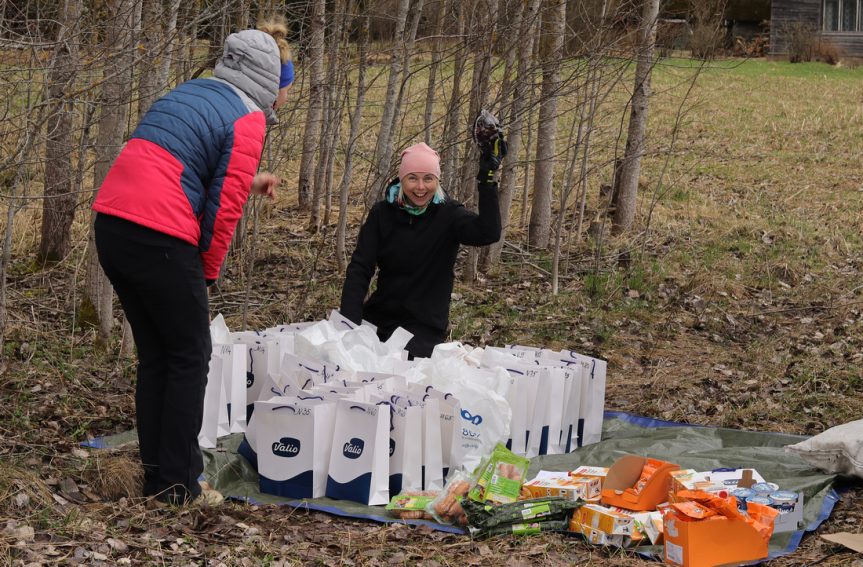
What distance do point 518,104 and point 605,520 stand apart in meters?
4.33

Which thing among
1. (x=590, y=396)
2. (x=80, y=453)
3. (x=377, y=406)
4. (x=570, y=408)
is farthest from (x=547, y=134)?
(x=80, y=453)

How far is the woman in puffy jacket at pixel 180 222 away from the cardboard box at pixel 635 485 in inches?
59.3

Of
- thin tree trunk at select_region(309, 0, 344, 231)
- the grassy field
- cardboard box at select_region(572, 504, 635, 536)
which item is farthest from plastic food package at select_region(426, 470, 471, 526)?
thin tree trunk at select_region(309, 0, 344, 231)

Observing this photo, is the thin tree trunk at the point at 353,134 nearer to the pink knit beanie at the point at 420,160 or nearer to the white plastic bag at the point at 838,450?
the pink knit beanie at the point at 420,160

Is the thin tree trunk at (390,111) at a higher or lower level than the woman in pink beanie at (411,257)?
higher

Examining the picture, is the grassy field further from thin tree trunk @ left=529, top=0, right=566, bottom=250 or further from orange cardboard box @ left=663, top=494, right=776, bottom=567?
thin tree trunk @ left=529, top=0, right=566, bottom=250

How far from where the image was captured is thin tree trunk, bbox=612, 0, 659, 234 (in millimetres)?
7777

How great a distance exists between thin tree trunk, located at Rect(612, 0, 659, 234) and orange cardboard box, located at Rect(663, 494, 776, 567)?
4.25 metres

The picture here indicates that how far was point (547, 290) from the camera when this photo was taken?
7902 mm

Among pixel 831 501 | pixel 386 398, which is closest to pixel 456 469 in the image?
pixel 386 398

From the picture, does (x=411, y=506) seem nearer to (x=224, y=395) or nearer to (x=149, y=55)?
(x=224, y=395)

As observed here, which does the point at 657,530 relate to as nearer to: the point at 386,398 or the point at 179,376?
the point at 386,398

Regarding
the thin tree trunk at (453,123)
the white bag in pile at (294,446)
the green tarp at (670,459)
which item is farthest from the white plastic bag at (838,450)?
the thin tree trunk at (453,123)

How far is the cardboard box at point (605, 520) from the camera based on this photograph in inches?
139
